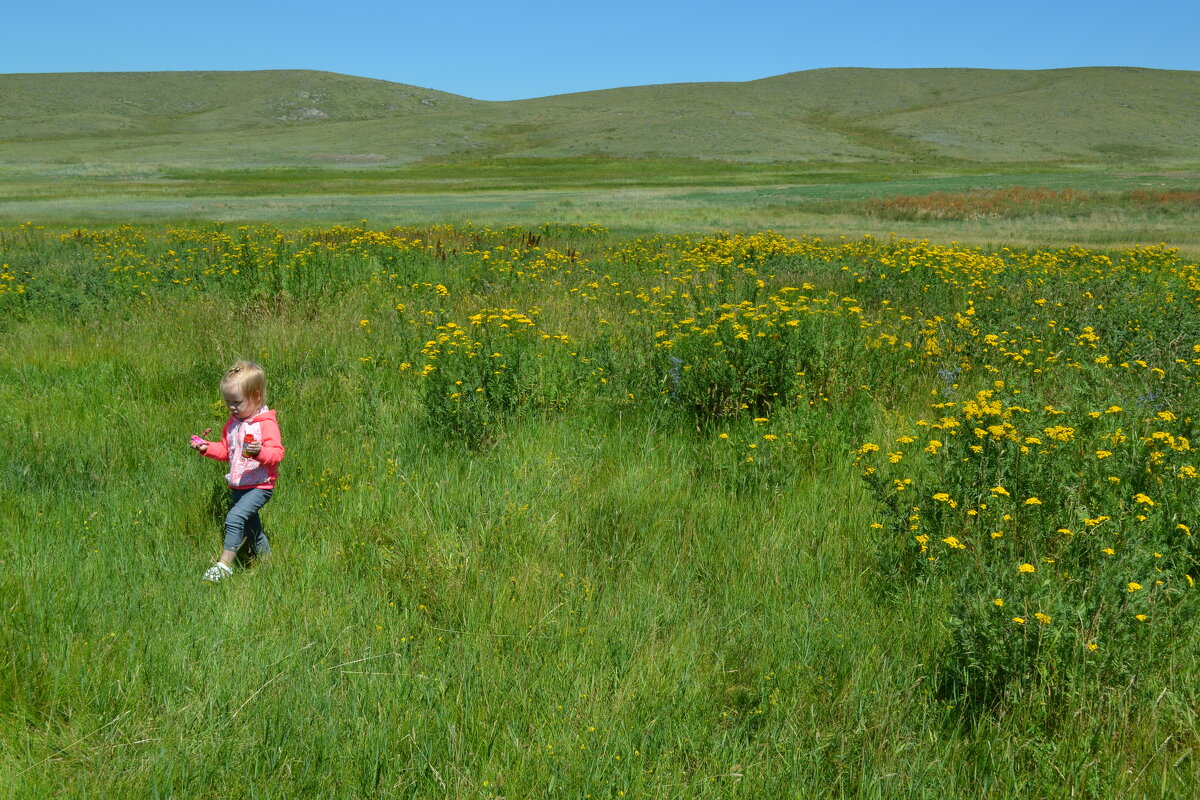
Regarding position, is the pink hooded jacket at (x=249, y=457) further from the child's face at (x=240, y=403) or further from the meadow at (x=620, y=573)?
the meadow at (x=620, y=573)

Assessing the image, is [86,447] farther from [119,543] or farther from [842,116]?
[842,116]

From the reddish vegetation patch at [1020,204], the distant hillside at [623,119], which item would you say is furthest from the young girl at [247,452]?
the distant hillside at [623,119]

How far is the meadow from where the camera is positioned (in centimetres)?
239

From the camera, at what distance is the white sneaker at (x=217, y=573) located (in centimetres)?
348

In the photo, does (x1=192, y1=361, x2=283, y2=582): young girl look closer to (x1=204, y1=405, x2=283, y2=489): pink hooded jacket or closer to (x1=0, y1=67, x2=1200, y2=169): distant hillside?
(x1=204, y1=405, x2=283, y2=489): pink hooded jacket

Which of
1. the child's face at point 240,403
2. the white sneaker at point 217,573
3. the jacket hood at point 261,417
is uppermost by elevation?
the child's face at point 240,403

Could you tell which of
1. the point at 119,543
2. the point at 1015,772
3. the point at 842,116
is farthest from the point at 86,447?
the point at 842,116

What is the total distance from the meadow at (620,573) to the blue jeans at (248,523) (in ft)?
0.28

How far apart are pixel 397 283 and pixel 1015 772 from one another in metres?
9.68

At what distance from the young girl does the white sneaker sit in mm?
162

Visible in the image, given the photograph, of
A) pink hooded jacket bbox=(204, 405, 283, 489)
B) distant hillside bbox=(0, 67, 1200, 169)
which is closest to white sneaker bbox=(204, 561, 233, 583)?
pink hooded jacket bbox=(204, 405, 283, 489)

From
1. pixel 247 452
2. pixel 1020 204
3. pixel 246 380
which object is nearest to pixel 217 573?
pixel 247 452

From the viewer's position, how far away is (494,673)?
275cm

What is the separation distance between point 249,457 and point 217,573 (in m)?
0.70
